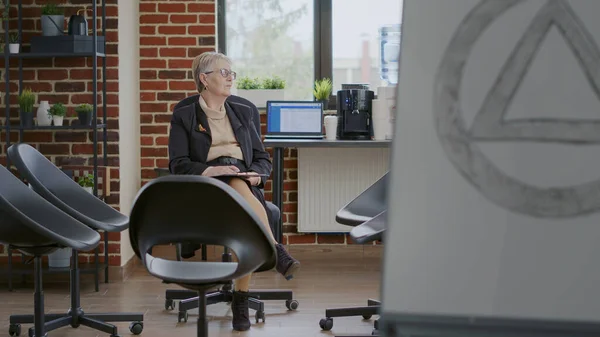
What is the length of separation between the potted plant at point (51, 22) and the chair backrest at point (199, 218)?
246cm

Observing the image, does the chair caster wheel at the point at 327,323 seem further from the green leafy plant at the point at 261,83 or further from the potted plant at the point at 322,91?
the green leafy plant at the point at 261,83

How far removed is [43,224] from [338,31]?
121 inches

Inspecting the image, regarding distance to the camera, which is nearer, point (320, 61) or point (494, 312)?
point (494, 312)

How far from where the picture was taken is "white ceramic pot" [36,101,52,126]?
16.4 ft

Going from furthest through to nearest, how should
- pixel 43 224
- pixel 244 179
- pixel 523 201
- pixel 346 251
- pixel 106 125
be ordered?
pixel 346 251 < pixel 106 125 < pixel 244 179 < pixel 43 224 < pixel 523 201

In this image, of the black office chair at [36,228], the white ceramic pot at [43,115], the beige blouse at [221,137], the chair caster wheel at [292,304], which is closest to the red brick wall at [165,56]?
the white ceramic pot at [43,115]

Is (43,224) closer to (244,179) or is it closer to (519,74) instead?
(244,179)

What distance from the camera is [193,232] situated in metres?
2.83

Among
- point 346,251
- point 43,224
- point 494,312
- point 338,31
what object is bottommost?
point 346,251

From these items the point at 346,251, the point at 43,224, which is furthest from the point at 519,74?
the point at 346,251

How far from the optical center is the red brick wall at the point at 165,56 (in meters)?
5.82

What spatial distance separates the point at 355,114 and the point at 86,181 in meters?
1.60

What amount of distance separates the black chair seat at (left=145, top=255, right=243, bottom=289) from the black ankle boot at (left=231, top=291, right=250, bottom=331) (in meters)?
1.13

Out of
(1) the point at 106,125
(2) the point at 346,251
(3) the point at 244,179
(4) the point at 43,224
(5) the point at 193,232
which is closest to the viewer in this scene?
(5) the point at 193,232
